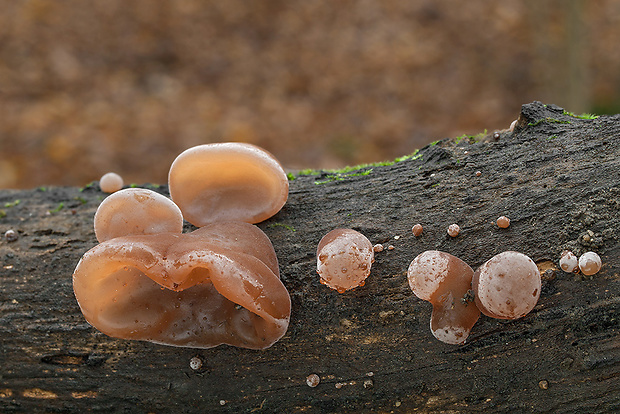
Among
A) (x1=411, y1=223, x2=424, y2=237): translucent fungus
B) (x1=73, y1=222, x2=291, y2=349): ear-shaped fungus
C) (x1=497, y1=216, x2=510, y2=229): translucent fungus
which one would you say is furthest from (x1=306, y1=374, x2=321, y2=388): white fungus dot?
(x1=497, y1=216, x2=510, y2=229): translucent fungus

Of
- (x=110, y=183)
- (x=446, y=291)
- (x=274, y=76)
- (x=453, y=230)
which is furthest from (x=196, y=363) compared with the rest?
(x=274, y=76)

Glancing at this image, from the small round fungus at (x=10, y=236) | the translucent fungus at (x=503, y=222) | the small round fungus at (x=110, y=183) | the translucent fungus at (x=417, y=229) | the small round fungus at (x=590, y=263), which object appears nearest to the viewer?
the small round fungus at (x=590, y=263)

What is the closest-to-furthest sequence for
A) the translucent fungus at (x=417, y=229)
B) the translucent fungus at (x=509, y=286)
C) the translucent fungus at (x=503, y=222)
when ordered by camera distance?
the translucent fungus at (x=509, y=286), the translucent fungus at (x=503, y=222), the translucent fungus at (x=417, y=229)

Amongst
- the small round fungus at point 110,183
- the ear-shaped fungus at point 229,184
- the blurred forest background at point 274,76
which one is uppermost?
the blurred forest background at point 274,76

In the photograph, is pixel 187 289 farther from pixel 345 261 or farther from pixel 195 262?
pixel 345 261

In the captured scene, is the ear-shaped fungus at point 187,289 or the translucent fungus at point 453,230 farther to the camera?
the translucent fungus at point 453,230

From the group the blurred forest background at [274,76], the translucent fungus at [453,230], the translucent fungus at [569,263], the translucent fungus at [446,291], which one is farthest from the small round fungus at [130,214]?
the blurred forest background at [274,76]

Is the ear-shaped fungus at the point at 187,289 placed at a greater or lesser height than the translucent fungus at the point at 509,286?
greater

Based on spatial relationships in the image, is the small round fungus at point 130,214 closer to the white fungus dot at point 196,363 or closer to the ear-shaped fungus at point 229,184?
the ear-shaped fungus at point 229,184
